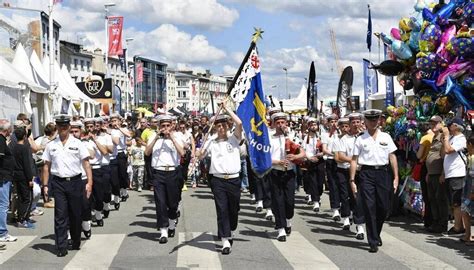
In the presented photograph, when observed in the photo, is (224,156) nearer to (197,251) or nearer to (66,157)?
(197,251)

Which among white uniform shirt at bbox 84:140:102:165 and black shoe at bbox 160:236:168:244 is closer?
black shoe at bbox 160:236:168:244

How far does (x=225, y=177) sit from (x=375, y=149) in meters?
2.18

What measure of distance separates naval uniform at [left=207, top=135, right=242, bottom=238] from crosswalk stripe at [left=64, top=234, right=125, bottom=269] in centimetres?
160

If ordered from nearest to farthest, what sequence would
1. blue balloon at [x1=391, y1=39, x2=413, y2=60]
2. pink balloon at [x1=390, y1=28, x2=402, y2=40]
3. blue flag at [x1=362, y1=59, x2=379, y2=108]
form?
1. blue balloon at [x1=391, y1=39, x2=413, y2=60]
2. pink balloon at [x1=390, y1=28, x2=402, y2=40]
3. blue flag at [x1=362, y1=59, x2=379, y2=108]

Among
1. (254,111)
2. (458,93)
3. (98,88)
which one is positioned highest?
(98,88)

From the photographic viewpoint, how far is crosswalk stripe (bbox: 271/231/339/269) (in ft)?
25.6

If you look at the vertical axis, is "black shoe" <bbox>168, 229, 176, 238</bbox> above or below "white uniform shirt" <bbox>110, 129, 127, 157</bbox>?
below

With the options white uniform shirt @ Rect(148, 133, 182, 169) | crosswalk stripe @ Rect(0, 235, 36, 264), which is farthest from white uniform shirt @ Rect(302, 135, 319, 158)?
crosswalk stripe @ Rect(0, 235, 36, 264)

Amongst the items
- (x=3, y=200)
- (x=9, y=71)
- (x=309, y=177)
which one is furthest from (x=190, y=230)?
(x=9, y=71)

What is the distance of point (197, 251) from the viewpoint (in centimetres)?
873

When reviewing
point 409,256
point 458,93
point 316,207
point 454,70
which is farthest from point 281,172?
point 454,70

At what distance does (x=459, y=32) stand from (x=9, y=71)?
38.5 ft

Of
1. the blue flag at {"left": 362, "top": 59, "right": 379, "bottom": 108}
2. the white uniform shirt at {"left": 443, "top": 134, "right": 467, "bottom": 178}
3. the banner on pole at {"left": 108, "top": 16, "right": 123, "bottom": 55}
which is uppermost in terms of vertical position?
the banner on pole at {"left": 108, "top": 16, "right": 123, "bottom": 55}

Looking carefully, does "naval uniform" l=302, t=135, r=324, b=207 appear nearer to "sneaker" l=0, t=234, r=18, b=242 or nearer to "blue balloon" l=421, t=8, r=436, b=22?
"blue balloon" l=421, t=8, r=436, b=22
